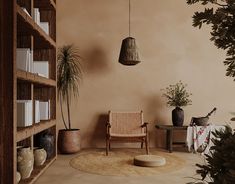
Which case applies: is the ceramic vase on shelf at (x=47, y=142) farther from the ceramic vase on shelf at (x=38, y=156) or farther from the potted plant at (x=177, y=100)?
the potted plant at (x=177, y=100)

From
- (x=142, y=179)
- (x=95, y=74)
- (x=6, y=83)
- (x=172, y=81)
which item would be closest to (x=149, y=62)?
(x=172, y=81)

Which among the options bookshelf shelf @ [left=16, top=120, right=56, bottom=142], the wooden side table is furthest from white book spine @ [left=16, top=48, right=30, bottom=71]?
the wooden side table

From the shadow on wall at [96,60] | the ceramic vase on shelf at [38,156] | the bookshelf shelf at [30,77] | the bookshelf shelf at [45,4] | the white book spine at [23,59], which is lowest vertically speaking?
the ceramic vase on shelf at [38,156]

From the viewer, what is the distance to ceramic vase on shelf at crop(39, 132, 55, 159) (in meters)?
4.48

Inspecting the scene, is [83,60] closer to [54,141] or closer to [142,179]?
[54,141]

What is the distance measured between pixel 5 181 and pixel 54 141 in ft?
6.79

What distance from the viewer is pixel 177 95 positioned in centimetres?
573

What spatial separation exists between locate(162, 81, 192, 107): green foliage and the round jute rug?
39.0 inches

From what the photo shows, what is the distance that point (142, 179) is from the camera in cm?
368

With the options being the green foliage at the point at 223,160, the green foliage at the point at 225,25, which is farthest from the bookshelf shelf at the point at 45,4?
the green foliage at the point at 223,160

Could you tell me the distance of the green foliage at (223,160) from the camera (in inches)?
42.5

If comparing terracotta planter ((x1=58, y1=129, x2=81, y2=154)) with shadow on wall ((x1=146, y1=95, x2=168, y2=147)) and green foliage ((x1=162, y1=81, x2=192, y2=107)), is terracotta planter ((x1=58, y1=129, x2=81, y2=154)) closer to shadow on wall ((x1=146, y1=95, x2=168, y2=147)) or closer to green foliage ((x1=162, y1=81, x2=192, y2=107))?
shadow on wall ((x1=146, y1=95, x2=168, y2=147))

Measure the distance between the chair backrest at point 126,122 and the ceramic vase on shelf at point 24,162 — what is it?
2351 millimetres

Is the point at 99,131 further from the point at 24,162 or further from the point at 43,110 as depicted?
the point at 24,162
